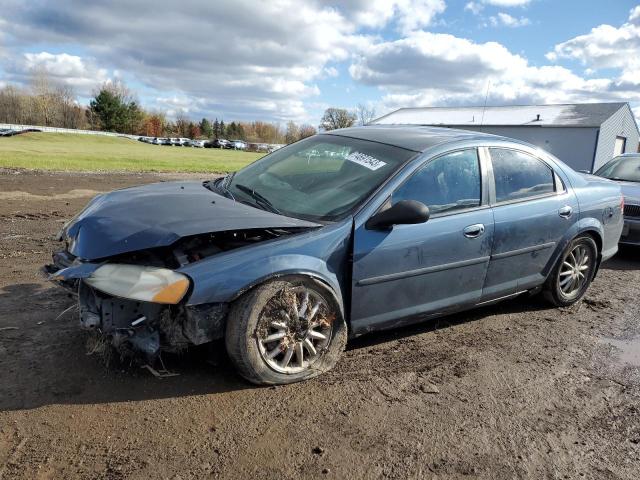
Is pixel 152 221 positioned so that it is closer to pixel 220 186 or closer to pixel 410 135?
pixel 220 186

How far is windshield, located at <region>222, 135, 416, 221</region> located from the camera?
356 centimetres

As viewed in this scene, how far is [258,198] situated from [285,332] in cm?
122

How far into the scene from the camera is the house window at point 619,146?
118 ft

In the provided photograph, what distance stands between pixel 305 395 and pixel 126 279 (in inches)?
50.4

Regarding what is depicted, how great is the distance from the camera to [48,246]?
20.2ft

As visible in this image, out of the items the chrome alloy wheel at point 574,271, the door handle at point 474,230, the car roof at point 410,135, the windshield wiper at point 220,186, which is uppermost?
the car roof at point 410,135

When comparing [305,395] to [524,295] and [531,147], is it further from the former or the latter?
[531,147]

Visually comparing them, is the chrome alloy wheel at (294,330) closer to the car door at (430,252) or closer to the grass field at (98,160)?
the car door at (430,252)

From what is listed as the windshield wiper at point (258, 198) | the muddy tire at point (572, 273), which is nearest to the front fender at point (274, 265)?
the windshield wiper at point (258, 198)

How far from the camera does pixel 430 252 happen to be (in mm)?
3592

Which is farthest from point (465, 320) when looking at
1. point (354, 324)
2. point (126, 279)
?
point (126, 279)

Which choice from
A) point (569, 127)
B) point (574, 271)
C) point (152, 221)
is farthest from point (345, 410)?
point (569, 127)

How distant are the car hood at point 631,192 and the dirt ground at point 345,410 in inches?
141

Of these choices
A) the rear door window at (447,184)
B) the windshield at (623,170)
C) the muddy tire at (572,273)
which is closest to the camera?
the rear door window at (447,184)
